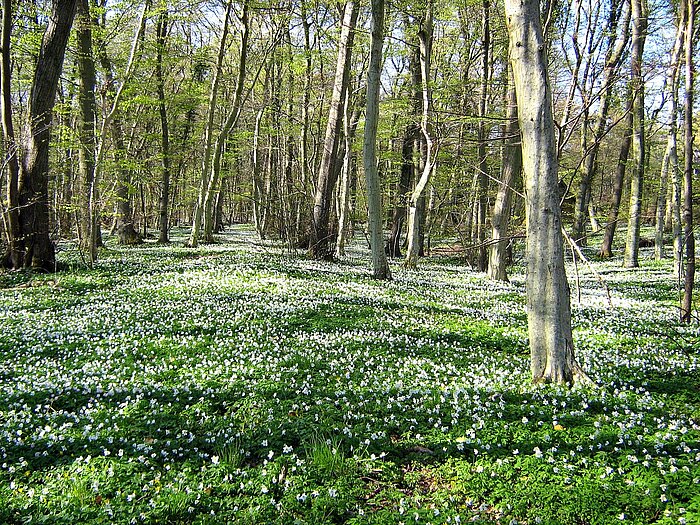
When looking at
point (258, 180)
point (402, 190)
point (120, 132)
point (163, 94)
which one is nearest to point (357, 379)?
point (402, 190)

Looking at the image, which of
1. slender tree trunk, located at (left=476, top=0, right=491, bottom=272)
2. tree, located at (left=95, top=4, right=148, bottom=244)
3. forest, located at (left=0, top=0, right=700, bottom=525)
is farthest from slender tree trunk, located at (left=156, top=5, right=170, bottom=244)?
slender tree trunk, located at (left=476, top=0, right=491, bottom=272)

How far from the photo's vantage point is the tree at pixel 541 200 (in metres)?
6.01

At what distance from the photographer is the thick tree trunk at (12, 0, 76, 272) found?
14156mm

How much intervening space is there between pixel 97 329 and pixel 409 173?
2440 centimetres

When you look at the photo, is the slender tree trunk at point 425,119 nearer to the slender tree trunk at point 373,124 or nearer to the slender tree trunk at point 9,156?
the slender tree trunk at point 373,124

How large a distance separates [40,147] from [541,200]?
52.6ft

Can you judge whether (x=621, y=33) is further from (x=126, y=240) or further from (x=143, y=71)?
(x=126, y=240)

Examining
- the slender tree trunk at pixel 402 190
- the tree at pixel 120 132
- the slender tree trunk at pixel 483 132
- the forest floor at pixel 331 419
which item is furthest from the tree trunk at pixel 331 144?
the forest floor at pixel 331 419

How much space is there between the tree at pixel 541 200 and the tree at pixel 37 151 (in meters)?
14.5

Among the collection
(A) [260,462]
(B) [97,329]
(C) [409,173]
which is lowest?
(A) [260,462]

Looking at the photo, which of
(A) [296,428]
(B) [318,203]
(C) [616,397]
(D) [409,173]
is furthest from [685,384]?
(D) [409,173]

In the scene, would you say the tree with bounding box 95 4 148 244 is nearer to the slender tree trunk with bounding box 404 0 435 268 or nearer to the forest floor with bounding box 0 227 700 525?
the forest floor with bounding box 0 227 700 525

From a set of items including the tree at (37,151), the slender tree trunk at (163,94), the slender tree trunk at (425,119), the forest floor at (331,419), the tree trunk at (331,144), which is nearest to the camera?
the forest floor at (331,419)

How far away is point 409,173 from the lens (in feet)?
98.7
